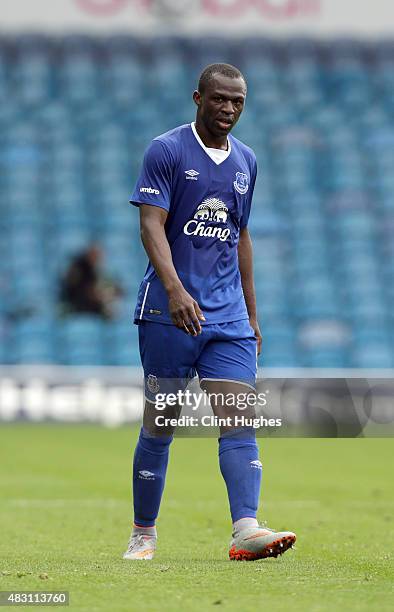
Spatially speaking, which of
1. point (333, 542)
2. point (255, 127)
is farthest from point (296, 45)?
point (333, 542)

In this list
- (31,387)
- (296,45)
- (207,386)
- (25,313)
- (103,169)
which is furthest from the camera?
(296,45)

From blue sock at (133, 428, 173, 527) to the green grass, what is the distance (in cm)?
23

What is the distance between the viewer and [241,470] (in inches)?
237

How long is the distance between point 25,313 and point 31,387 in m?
3.15

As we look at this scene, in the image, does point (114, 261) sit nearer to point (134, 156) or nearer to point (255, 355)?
point (134, 156)

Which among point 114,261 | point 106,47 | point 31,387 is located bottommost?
point 31,387

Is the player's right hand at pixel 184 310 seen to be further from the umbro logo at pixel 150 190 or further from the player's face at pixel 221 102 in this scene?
the player's face at pixel 221 102

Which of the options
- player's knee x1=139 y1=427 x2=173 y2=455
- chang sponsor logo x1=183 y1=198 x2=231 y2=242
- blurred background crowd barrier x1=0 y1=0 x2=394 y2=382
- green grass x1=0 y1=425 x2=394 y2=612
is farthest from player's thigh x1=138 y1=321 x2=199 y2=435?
blurred background crowd barrier x1=0 y1=0 x2=394 y2=382

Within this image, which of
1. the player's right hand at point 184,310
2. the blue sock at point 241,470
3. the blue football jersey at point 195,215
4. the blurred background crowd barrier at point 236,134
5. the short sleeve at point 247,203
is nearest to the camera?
the player's right hand at point 184,310

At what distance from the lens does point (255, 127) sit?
27.0 metres

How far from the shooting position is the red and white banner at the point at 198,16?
26.5 meters

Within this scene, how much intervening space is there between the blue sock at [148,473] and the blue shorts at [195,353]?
0.96 feet

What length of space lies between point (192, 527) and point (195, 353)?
2.65 meters
